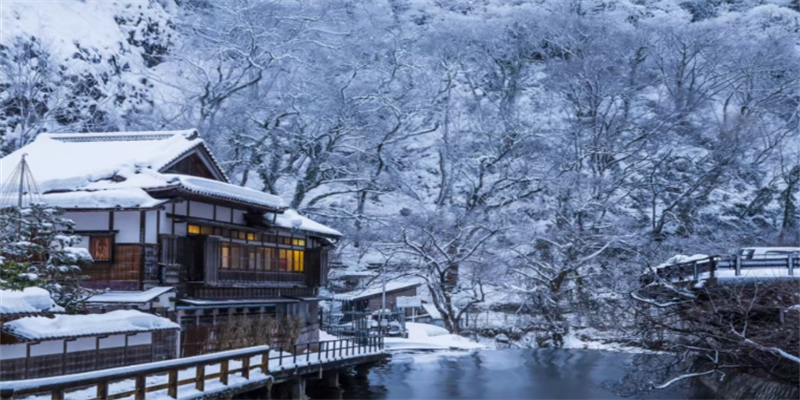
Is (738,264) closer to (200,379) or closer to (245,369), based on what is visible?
(245,369)

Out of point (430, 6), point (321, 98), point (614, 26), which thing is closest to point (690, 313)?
point (321, 98)

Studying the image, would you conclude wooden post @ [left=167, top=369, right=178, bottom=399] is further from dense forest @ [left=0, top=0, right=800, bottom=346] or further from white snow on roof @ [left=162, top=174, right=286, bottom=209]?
dense forest @ [left=0, top=0, right=800, bottom=346]

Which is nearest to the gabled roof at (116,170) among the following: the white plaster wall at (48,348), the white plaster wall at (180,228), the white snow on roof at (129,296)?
the white plaster wall at (180,228)

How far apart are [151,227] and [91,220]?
5.90 ft

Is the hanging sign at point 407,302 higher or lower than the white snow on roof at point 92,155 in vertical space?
lower

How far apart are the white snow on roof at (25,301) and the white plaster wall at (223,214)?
438 inches

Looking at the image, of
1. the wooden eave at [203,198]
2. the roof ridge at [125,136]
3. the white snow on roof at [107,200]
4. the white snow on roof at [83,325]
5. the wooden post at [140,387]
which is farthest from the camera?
the roof ridge at [125,136]

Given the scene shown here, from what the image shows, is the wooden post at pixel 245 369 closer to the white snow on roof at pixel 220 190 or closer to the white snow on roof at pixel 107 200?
the white snow on roof at pixel 107 200

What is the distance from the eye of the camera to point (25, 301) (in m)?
15.5

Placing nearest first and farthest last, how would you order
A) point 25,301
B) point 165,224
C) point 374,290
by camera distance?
point 25,301
point 165,224
point 374,290

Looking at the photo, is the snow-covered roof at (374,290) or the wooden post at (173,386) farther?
the snow-covered roof at (374,290)

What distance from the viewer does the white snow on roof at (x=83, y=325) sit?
15.8 metres

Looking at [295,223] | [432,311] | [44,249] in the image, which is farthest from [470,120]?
[44,249]

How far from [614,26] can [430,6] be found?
24410mm
